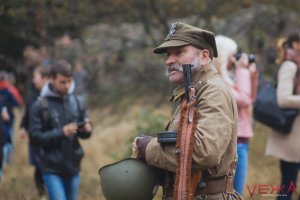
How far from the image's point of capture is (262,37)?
12125 mm

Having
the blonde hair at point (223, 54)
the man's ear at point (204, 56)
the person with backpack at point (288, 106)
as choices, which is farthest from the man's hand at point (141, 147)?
the person with backpack at point (288, 106)

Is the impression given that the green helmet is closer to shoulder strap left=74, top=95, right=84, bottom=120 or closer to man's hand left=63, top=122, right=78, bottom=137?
man's hand left=63, top=122, right=78, bottom=137

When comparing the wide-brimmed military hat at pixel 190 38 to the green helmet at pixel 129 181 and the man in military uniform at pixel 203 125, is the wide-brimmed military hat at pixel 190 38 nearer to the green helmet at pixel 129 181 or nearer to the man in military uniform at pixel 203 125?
the man in military uniform at pixel 203 125

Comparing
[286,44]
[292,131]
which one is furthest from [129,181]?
[286,44]

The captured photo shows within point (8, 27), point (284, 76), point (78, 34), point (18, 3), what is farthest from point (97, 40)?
point (284, 76)

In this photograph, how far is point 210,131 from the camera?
11.8 feet

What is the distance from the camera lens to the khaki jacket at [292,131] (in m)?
6.45

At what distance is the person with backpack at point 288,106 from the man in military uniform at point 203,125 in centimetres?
257

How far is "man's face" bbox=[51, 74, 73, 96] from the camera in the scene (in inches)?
247

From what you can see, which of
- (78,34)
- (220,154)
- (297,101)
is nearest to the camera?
(220,154)

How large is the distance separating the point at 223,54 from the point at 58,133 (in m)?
→ 1.64

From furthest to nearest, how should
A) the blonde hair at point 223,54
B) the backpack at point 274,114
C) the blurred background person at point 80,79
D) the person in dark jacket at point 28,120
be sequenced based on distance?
the blurred background person at point 80,79
the person in dark jacket at point 28,120
the backpack at point 274,114
the blonde hair at point 223,54

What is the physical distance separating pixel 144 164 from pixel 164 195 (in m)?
0.23

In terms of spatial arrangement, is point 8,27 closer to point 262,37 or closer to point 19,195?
point 262,37
